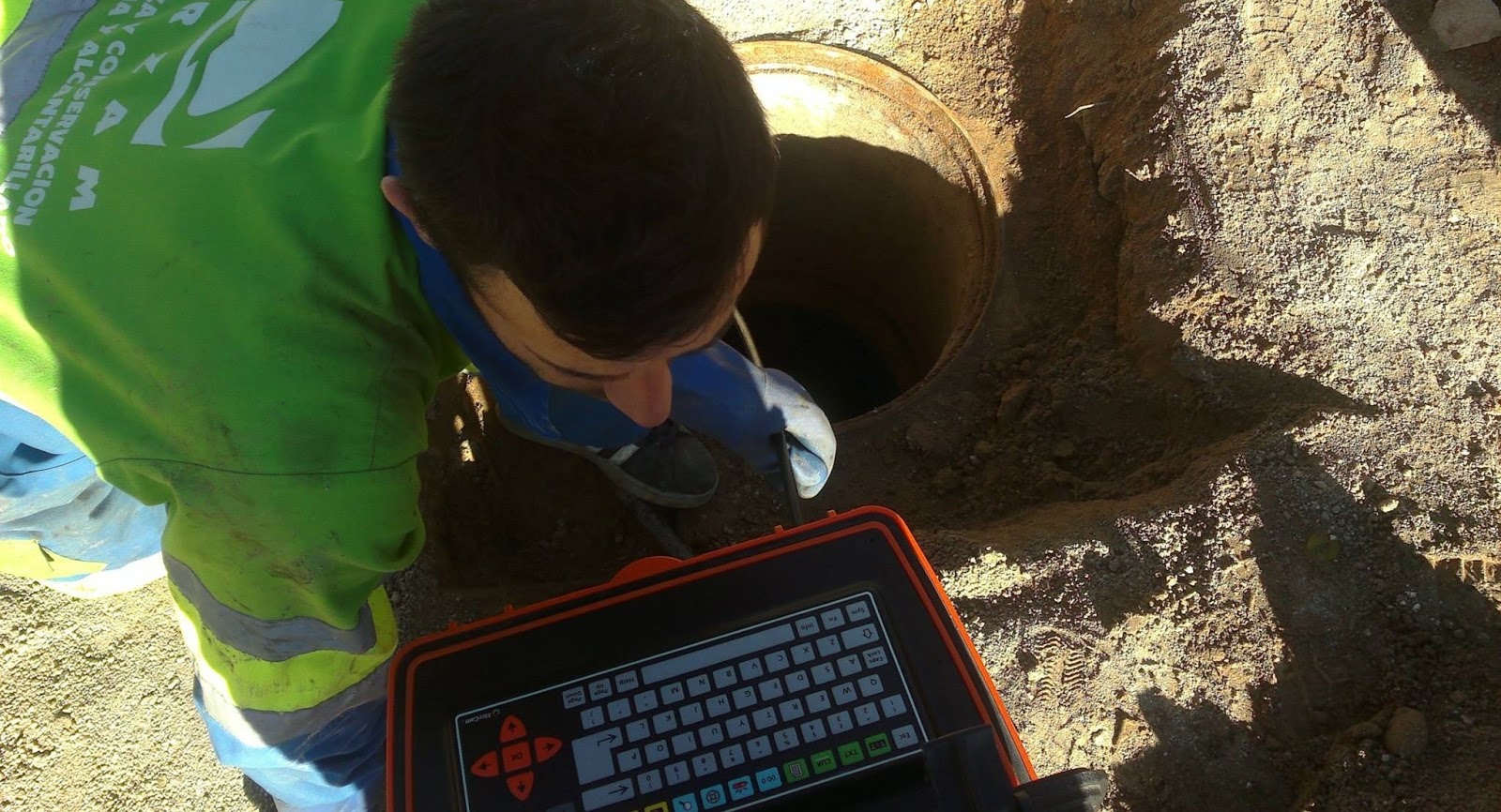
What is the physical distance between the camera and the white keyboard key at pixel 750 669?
95 centimetres

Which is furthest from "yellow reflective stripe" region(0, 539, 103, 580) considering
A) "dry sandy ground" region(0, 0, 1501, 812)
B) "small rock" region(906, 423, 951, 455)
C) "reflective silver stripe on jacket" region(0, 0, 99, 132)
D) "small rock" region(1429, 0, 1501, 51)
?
"small rock" region(1429, 0, 1501, 51)

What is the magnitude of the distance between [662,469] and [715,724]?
1036 millimetres

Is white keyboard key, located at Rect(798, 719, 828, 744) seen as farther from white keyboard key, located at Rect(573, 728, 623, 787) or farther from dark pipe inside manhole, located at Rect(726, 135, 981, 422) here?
dark pipe inside manhole, located at Rect(726, 135, 981, 422)

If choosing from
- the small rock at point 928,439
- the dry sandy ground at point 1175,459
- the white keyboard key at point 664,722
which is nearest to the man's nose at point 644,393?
the white keyboard key at point 664,722

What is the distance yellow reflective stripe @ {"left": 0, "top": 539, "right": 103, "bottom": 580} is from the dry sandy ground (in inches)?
8.4

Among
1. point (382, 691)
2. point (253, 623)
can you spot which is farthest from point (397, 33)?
point (382, 691)

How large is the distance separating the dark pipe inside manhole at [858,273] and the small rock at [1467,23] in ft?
3.46

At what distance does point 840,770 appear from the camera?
2.91ft

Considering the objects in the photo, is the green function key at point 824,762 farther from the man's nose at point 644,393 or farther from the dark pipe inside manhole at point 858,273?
the dark pipe inside manhole at point 858,273

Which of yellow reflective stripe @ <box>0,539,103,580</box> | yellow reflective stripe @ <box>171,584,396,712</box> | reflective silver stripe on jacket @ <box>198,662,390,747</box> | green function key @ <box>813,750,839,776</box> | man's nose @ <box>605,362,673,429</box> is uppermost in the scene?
yellow reflective stripe @ <box>0,539,103,580</box>

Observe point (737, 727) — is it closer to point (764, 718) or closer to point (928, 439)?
point (764, 718)

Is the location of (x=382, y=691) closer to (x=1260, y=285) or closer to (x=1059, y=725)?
(x=1059, y=725)

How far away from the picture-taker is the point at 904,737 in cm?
90

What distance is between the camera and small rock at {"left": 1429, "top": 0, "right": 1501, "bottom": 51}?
1826 mm
